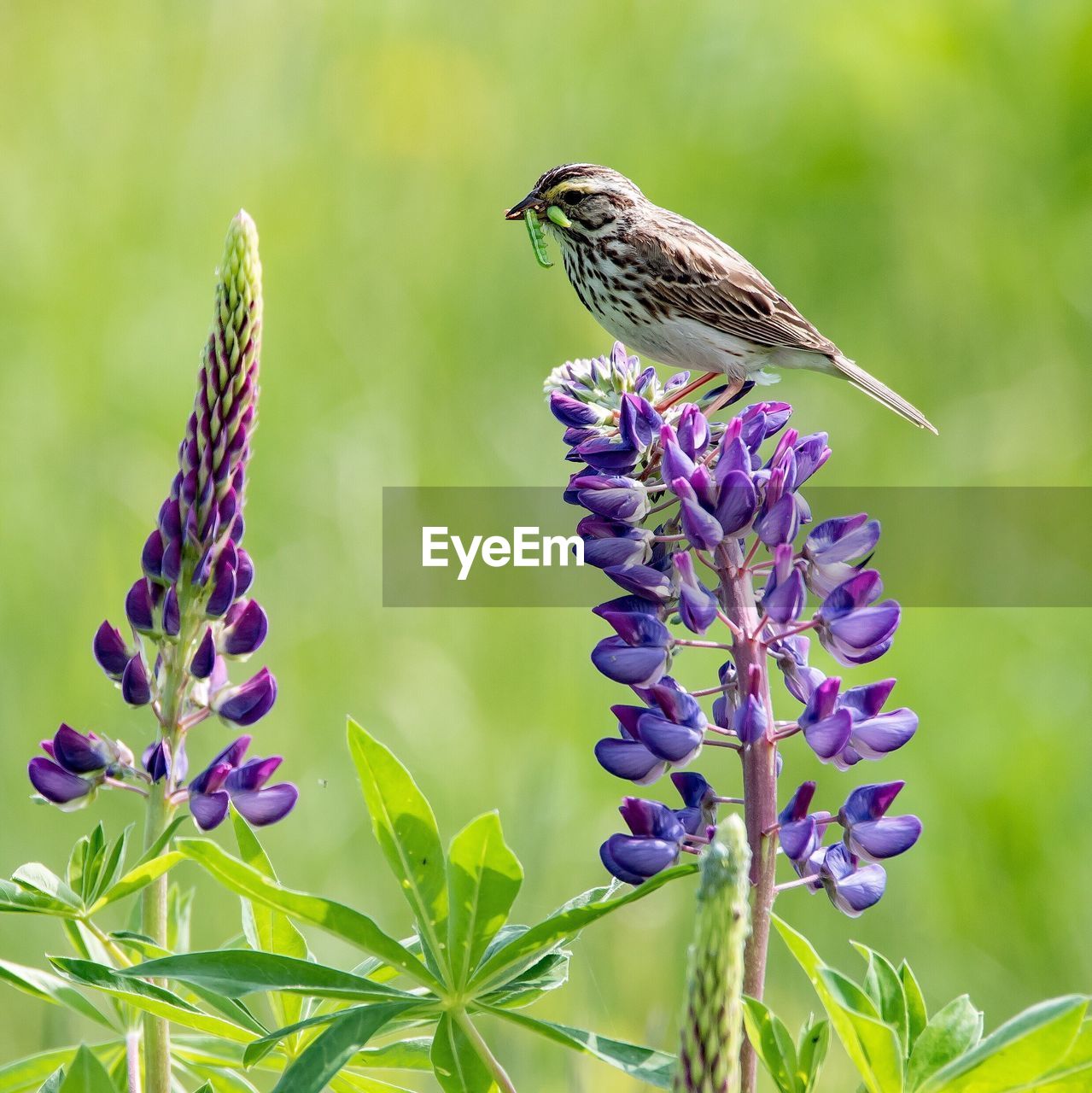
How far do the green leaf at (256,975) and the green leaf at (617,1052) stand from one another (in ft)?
0.46

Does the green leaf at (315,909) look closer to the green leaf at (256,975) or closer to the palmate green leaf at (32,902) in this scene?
the green leaf at (256,975)

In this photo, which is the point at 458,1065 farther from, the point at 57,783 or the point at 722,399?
the point at 722,399

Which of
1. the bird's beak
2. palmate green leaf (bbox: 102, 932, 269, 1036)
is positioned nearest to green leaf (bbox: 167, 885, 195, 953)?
palmate green leaf (bbox: 102, 932, 269, 1036)

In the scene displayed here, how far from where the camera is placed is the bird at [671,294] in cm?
375

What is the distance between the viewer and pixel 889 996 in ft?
4.79

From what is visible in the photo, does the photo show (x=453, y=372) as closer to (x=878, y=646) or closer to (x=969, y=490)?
(x=969, y=490)

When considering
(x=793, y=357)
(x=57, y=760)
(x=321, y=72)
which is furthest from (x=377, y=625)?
(x=57, y=760)

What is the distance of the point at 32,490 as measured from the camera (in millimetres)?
5422

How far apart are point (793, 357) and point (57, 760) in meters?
2.44

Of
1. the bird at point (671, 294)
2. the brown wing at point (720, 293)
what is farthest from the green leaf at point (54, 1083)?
Result: the brown wing at point (720, 293)

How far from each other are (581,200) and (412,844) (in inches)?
103

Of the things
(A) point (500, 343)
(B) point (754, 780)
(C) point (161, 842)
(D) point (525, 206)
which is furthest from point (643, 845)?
(A) point (500, 343)

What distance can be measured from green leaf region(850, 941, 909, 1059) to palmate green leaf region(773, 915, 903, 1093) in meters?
0.11

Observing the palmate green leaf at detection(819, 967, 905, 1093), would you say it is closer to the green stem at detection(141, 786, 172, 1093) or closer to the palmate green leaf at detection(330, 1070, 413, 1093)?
the palmate green leaf at detection(330, 1070, 413, 1093)
